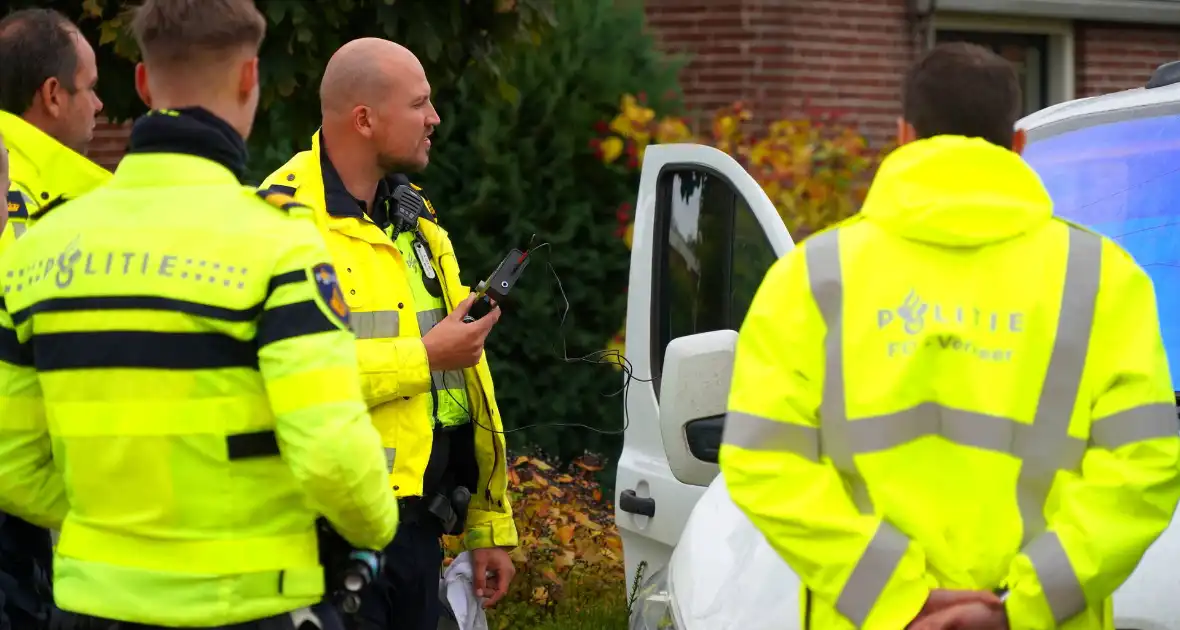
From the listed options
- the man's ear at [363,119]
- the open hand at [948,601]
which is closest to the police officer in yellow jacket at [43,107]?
the man's ear at [363,119]

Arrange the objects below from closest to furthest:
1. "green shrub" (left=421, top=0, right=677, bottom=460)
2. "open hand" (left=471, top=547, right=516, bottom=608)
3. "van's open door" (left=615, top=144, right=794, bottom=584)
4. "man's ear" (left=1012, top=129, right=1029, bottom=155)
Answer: "man's ear" (left=1012, top=129, right=1029, bottom=155)
"open hand" (left=471, top=547, right=516, bottom=608)
"van's open door" (left=615, top=144, right=794, bottom=584)
"green shrub" (left=421, top=0, right=677, bottom=460)

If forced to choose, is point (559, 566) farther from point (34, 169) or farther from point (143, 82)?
point (143, 82)

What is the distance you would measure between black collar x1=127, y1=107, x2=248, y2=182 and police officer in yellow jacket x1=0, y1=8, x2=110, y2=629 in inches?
32.1

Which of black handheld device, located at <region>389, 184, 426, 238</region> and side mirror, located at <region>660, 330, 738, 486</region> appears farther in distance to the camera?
black handheld device, located at <region>389, 184, 426, 238</region>

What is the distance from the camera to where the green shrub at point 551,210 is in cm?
778

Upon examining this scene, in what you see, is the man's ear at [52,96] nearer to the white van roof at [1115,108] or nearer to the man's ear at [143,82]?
the man's ear at [143,82]

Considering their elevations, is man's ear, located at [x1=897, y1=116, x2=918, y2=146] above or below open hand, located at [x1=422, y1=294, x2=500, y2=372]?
above

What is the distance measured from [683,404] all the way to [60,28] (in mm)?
1765

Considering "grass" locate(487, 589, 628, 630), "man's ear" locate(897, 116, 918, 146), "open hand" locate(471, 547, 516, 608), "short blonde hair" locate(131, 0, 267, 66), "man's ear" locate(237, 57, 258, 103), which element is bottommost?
"grass" locate(487, 589, 628, 630)

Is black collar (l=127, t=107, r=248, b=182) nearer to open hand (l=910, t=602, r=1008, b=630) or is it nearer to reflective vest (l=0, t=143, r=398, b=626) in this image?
reflective vest (l=0, t=143, r=398, b=626)

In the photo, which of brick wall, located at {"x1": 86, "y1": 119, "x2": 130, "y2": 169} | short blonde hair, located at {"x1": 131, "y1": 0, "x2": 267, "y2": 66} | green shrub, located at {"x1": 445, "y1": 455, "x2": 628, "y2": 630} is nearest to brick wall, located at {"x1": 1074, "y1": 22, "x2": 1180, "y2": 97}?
green shrub, located at {"x1": 445, "y1": 455, "x2": 628, "y2": 630}

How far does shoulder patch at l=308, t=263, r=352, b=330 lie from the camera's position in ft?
7.86

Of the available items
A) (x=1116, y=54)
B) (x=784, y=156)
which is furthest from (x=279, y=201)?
(x=1116, y=54)

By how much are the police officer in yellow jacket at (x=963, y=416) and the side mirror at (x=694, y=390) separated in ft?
3.00
